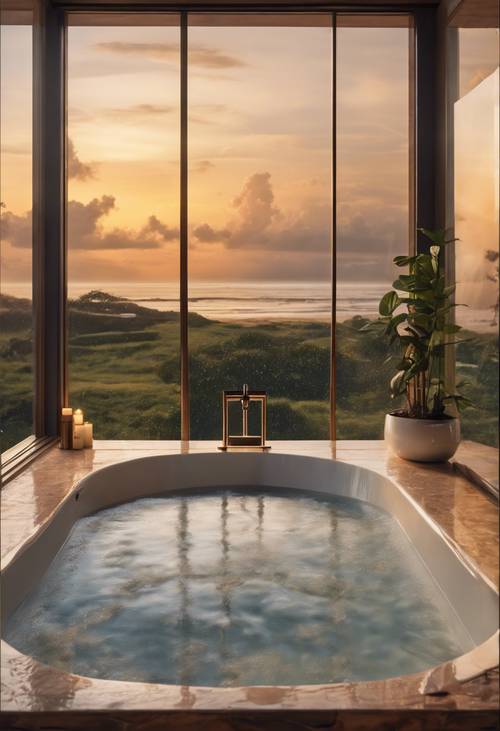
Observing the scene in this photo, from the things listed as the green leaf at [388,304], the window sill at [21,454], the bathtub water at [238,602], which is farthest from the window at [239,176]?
the bathtub water at [238,602]

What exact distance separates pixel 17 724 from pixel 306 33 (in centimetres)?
1009

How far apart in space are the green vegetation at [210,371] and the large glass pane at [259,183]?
18cm

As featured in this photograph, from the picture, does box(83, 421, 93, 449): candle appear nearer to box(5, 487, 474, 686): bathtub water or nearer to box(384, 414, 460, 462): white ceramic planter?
box(5, 487, 474, 686): bathtub water

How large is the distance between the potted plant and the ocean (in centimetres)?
586

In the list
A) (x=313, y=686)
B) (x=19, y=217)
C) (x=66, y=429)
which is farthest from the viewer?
(x=19, y=217)

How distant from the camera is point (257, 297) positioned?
32.1 ft

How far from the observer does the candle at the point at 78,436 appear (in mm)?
3959

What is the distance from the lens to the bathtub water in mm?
1939

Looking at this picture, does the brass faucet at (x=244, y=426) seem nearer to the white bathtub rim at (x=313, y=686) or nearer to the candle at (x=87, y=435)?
the candle at (x=87, y=435)

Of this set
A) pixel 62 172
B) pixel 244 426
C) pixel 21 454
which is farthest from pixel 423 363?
pixel 62 172

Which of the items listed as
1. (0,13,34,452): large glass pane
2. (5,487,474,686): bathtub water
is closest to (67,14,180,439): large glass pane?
(0,13,34,452): large glass pane

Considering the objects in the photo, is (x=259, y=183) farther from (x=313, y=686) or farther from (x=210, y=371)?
(x=313, y=686)

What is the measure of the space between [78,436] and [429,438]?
1.72 m

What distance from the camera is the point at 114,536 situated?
306 centimetres
